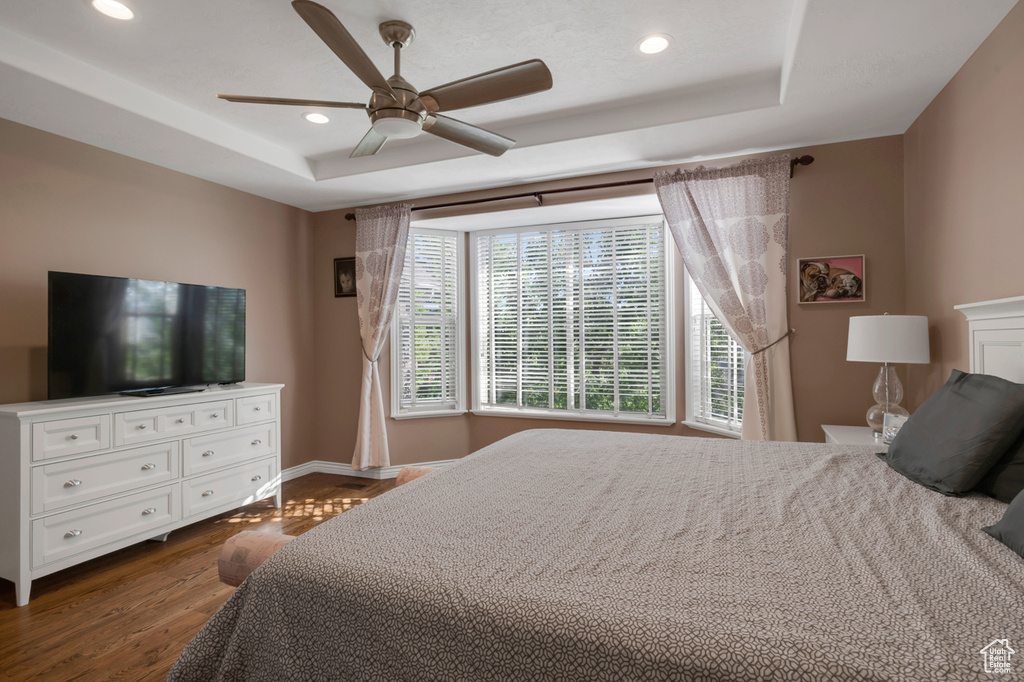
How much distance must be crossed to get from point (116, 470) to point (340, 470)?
2.05 m

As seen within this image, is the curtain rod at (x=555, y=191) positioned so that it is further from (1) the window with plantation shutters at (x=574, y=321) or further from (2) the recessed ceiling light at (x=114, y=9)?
(2) the recessed ceiling light at (x=114, y=9)

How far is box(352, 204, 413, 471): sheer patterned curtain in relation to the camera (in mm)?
4363

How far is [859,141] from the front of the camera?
3.09 m

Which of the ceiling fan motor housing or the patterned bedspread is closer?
the patterned bedspread

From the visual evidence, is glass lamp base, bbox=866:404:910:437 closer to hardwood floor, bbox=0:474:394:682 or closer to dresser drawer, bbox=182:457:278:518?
hardwood floor, bbox=0:474:394:682

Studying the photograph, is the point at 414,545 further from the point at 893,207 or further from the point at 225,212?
the point at 225,212

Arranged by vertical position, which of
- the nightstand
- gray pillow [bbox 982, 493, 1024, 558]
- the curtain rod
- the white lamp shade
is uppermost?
the curtain rod

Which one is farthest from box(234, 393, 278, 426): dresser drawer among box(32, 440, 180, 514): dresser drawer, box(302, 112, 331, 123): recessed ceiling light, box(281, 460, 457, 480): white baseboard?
box(302, 112, 331, 123): recessed ceiling light

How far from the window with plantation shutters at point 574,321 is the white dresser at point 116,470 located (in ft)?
6.62

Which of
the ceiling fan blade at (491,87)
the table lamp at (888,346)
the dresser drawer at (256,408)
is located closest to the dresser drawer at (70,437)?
the dresser drawer at (256,408)

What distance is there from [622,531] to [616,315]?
302 centimetres

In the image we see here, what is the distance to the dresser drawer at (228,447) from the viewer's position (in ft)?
10.3

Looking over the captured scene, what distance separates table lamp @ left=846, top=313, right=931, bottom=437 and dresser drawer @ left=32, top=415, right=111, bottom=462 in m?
4.00

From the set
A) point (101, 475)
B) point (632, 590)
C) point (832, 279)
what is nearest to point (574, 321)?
point (832, 279)
